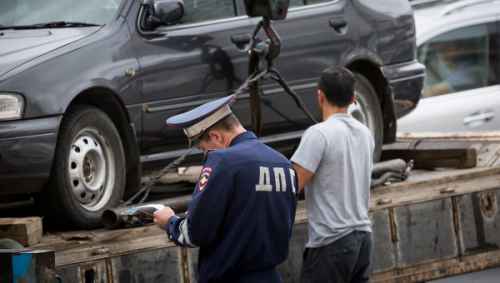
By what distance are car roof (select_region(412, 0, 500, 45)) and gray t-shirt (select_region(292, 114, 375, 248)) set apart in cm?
612

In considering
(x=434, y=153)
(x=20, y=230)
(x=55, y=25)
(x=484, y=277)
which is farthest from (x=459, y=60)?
(x=20, y=230)

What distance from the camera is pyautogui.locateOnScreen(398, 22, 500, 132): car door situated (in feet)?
A: 43.5

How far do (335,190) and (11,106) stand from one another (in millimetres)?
1672

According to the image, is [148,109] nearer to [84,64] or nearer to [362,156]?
[84,64]

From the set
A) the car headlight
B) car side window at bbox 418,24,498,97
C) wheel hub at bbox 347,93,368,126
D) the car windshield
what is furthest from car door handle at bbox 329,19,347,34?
car side window at bbox 418,24,498,97

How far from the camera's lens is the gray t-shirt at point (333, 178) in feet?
25.0

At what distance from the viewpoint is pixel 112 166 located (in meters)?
Answer: 8.34

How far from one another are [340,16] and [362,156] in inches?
98.8

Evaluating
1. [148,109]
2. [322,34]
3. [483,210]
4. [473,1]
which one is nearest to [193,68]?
[148,109]

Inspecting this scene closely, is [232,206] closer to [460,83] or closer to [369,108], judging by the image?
[369,108]

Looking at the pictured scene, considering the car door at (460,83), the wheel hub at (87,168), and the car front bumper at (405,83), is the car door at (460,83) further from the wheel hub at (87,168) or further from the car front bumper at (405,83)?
the wheel hub at (87,168)

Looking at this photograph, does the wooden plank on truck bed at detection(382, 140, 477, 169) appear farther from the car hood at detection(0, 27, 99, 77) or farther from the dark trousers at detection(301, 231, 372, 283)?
the car hood at detection(0, 27, 99, 77)

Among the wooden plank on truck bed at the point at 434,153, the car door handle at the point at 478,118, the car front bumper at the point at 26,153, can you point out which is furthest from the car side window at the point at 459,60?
the car front bumper at the point at 26,153

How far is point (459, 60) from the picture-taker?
13.9 m
